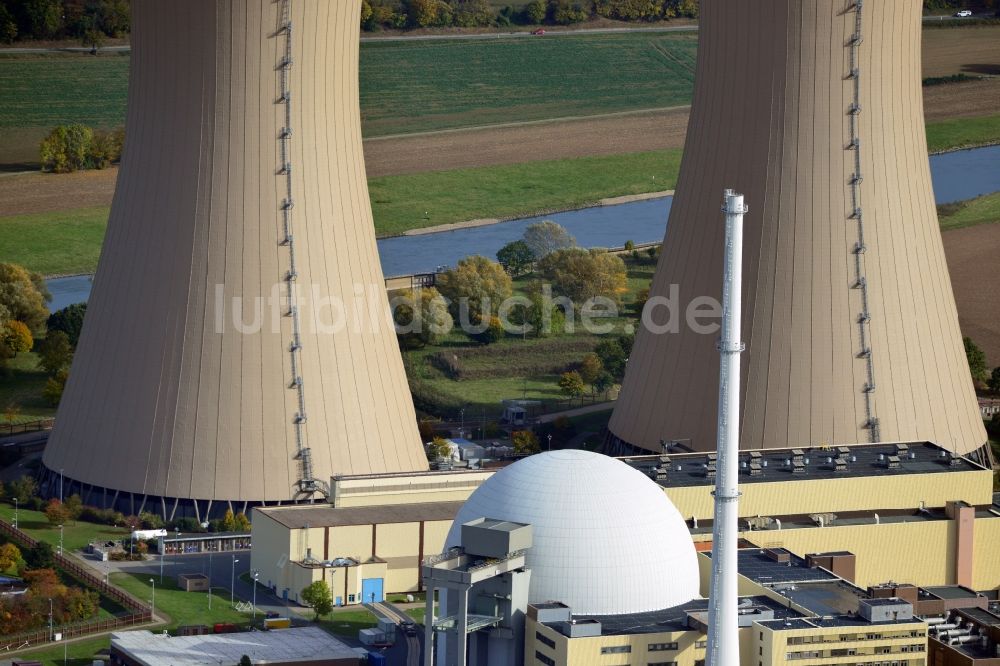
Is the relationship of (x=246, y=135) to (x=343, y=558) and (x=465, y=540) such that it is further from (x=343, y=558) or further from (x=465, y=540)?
(x=465, y=540)

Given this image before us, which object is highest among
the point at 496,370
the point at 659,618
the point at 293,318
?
the point at 293,318

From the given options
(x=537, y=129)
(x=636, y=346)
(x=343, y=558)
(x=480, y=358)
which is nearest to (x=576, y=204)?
(x=537, y=129)

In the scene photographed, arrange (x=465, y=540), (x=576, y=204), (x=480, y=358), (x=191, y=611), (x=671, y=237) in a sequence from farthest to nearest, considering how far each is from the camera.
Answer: (x=576, y=204), (x=480, y=358), (x=671, y=237), (x=191, y=611), (x=465, y=540)

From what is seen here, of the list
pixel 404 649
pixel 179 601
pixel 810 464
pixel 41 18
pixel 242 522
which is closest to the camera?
pixel 404 649

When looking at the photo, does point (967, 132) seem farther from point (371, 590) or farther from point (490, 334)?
point (371, 590)

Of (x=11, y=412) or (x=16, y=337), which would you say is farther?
(x=16, y=337)

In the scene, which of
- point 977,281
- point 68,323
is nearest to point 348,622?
point 68,323

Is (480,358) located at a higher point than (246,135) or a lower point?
lower

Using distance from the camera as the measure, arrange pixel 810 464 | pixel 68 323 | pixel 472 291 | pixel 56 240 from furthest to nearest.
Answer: pixel 56 240 < pixel 472 291 < pixel 68 323 < pixel 810 464
